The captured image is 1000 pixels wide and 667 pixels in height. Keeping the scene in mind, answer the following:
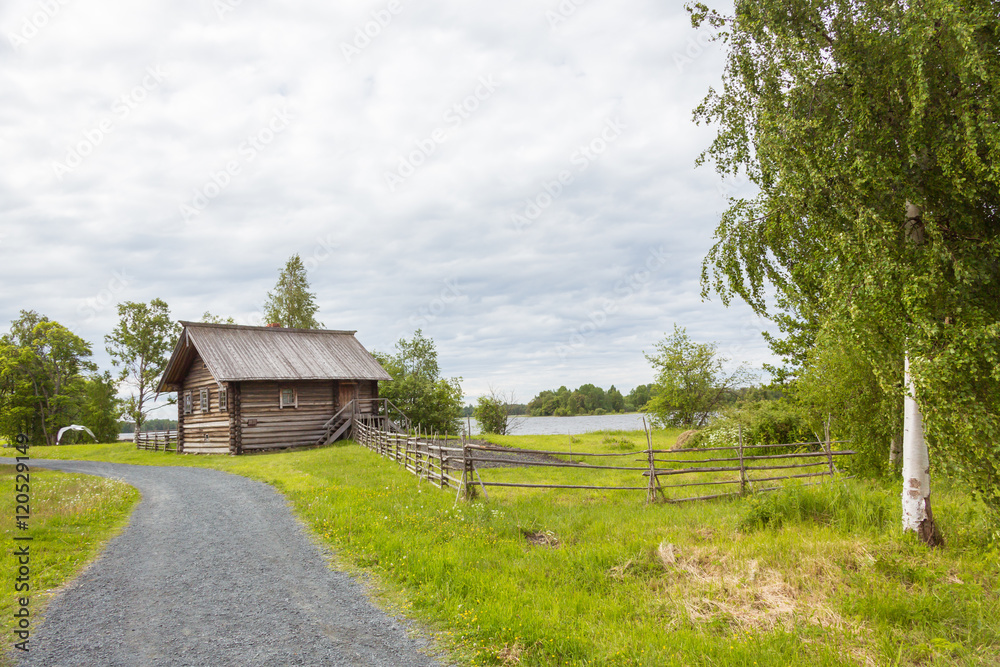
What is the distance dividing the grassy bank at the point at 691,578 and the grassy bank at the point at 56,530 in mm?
3663

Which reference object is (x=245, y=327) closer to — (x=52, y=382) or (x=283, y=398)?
(x=283, y=398)

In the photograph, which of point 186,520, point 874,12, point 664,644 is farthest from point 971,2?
point 186,520

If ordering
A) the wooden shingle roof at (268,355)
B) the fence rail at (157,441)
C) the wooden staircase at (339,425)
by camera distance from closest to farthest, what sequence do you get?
the wooden shingle roof at (268,355) < the wooden staircase at (339,425) < the fence rail at (157,441)

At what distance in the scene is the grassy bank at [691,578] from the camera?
16.7 feet

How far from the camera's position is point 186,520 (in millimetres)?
11266

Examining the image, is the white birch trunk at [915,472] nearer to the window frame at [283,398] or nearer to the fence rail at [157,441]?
the window frame at [283,398]

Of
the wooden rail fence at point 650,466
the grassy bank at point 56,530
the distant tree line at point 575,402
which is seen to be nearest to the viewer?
the grassy bank at point 56,530

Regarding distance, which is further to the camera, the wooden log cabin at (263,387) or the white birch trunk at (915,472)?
the wooden log cabin at (263,387)

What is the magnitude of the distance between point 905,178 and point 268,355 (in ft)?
89.8

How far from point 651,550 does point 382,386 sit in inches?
1041

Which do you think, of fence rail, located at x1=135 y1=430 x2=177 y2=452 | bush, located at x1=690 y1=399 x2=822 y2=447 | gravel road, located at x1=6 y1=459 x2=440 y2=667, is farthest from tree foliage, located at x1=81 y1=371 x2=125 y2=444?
bush, located at x1=690 y1=399 x2=822 y2=447

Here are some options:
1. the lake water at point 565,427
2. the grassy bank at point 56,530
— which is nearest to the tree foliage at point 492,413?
the lake water at point 565,427

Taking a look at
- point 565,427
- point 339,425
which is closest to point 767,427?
point 339,425

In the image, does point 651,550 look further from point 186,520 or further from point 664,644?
point 186,520
